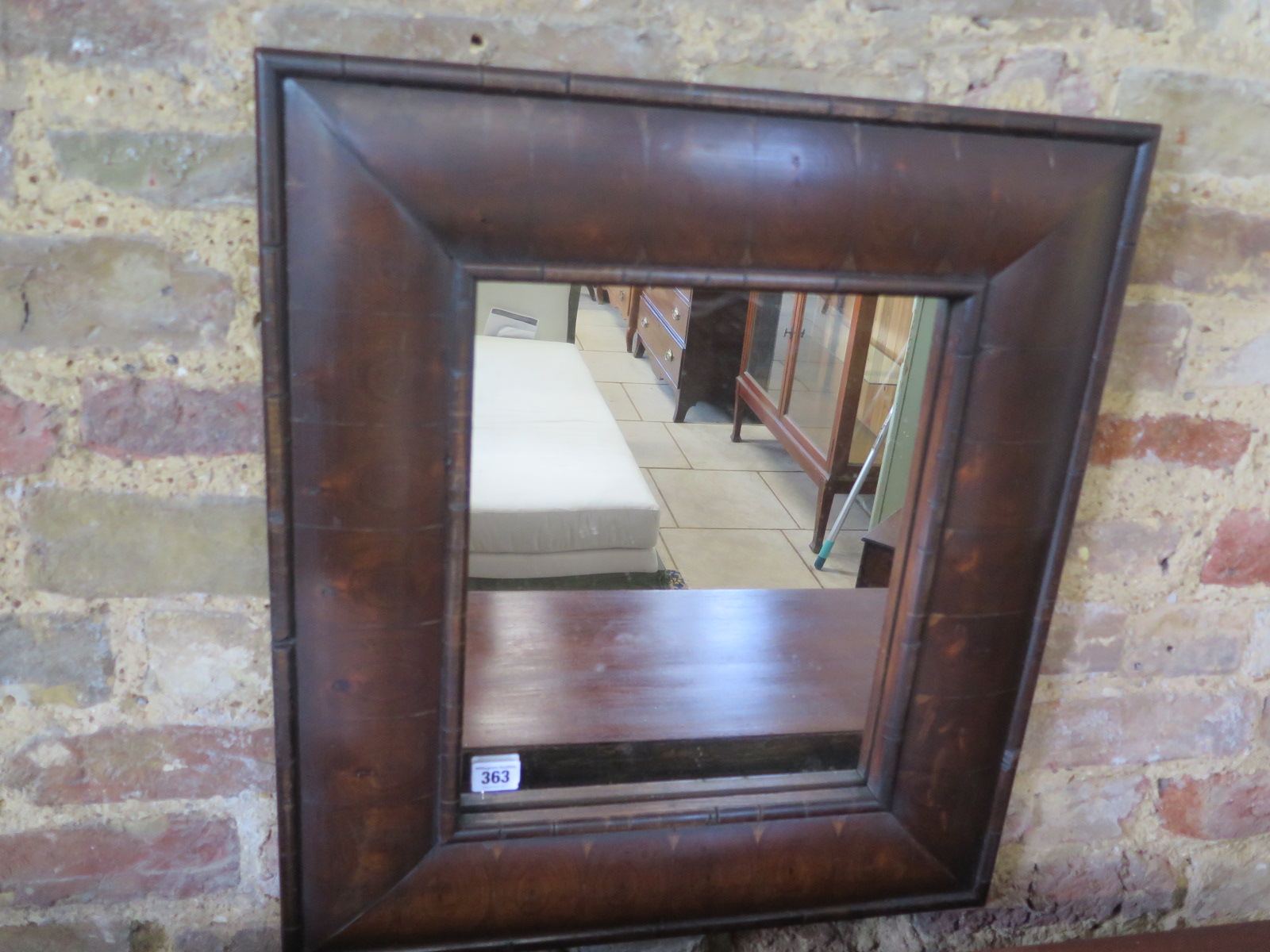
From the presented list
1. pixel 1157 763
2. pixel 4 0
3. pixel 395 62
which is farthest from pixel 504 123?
pixel 1157 763

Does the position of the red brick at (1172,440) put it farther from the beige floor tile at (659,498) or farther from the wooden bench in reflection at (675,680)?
the beige floor tile at (659,498)

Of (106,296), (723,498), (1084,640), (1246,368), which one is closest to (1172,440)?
(1246,368)

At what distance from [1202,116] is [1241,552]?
48cm

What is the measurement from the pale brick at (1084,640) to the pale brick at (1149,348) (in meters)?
0.25

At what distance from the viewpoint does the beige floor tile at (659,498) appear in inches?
42.1

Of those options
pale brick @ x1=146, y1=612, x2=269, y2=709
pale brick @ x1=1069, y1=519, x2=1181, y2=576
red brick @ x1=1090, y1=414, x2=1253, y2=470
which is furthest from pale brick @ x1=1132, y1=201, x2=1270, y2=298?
pale brick @ x1=146, y1=612, x2=269, y2=709

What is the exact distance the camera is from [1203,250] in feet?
3.31

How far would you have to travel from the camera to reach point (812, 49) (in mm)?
864

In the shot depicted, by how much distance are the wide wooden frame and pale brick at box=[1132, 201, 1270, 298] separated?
7 cm

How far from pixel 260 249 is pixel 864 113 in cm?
48

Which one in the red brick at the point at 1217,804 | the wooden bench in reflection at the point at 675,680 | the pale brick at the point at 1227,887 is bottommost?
the pale brick at the point at 1227,887

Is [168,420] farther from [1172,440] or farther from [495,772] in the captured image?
[1172,440]

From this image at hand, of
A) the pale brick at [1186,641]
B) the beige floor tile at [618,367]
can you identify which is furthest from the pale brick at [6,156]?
the pale brick at [1186,641]

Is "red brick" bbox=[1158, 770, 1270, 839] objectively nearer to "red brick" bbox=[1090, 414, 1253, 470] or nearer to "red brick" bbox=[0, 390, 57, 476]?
"red brick" bbox=[1090, 414, 1253, 470]
